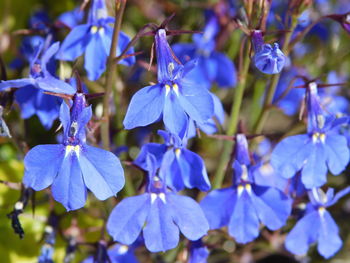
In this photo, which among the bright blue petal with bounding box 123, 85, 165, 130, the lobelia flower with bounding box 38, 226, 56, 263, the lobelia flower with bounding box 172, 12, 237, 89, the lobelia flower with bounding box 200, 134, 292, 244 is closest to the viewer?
the bright blue petal with bounding box 123, 85, 165, 130

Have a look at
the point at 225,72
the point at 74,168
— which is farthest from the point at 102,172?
the point at 225,72

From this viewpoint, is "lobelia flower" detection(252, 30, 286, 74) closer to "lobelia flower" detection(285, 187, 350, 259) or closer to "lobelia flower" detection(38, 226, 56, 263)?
"lobelia flower" detection(285, 187, 350, 259)

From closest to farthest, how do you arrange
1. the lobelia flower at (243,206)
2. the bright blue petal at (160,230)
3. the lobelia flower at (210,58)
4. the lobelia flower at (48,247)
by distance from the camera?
the bright blue petal at (160,230)
the lobelia flower at (243,206)
the lobelia flower at (48,247)
the lobelia flower at (210,58)

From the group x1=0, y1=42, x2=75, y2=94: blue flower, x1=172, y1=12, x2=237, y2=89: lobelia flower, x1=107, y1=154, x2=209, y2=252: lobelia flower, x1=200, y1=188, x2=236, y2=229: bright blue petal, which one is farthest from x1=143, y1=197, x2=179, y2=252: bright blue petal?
x1=172, y1=12, x2=237, y2=89: lobelia flower

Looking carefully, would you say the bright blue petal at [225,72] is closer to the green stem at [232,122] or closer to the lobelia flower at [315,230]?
the green stem at [232,122]

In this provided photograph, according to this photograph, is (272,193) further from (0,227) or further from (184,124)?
(0,227)

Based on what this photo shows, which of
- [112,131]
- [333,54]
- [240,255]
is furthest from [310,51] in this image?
[112,131]

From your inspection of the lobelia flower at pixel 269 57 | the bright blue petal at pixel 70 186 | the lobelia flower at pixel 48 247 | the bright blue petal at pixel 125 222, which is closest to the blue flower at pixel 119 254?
the lobelia flower at pixel 48 247
